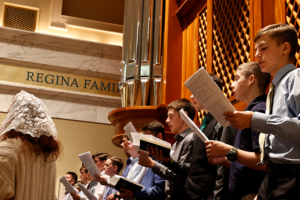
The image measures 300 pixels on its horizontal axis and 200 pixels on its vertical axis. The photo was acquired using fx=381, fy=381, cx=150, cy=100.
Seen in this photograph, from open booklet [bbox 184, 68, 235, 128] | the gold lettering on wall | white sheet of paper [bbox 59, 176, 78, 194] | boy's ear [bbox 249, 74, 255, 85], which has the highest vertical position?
the gold lettering on wall

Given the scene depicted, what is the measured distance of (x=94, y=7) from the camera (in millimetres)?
7562

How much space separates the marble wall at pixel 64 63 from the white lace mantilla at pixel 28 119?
438cm

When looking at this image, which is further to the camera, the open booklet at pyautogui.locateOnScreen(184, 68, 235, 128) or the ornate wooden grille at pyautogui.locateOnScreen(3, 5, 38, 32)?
the ornate wooden grille at pyautogui.locateOnScreen(3, 5, 38, 32)

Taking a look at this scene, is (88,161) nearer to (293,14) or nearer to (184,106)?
(184,106)

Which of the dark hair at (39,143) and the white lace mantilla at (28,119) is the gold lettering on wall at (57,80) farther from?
the dark hair at (39,143)

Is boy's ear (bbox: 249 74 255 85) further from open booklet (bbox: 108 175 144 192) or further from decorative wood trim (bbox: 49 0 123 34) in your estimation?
decorative wood trim (bbox: 49 0 123 34)

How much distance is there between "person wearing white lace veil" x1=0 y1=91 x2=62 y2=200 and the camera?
6.81 ft

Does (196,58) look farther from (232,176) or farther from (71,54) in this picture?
(71,54)

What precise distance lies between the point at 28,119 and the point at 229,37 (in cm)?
209

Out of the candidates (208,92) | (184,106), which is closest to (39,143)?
(208,92)

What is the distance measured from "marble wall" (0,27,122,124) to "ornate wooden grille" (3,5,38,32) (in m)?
0.25

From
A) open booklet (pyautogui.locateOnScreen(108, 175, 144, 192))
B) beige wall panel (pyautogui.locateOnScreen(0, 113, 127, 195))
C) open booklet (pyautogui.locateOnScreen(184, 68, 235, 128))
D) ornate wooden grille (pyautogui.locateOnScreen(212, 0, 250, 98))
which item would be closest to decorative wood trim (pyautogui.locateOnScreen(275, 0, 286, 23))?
ornate wooden grille (pyautogui.locateOnScreen(212, 0, 250, 98))

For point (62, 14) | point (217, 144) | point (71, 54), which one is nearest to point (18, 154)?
point (217, 144)

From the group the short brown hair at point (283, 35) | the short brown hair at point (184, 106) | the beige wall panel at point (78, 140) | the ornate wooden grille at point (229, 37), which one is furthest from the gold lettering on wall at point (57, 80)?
the short brown hair at point (283, 35)
